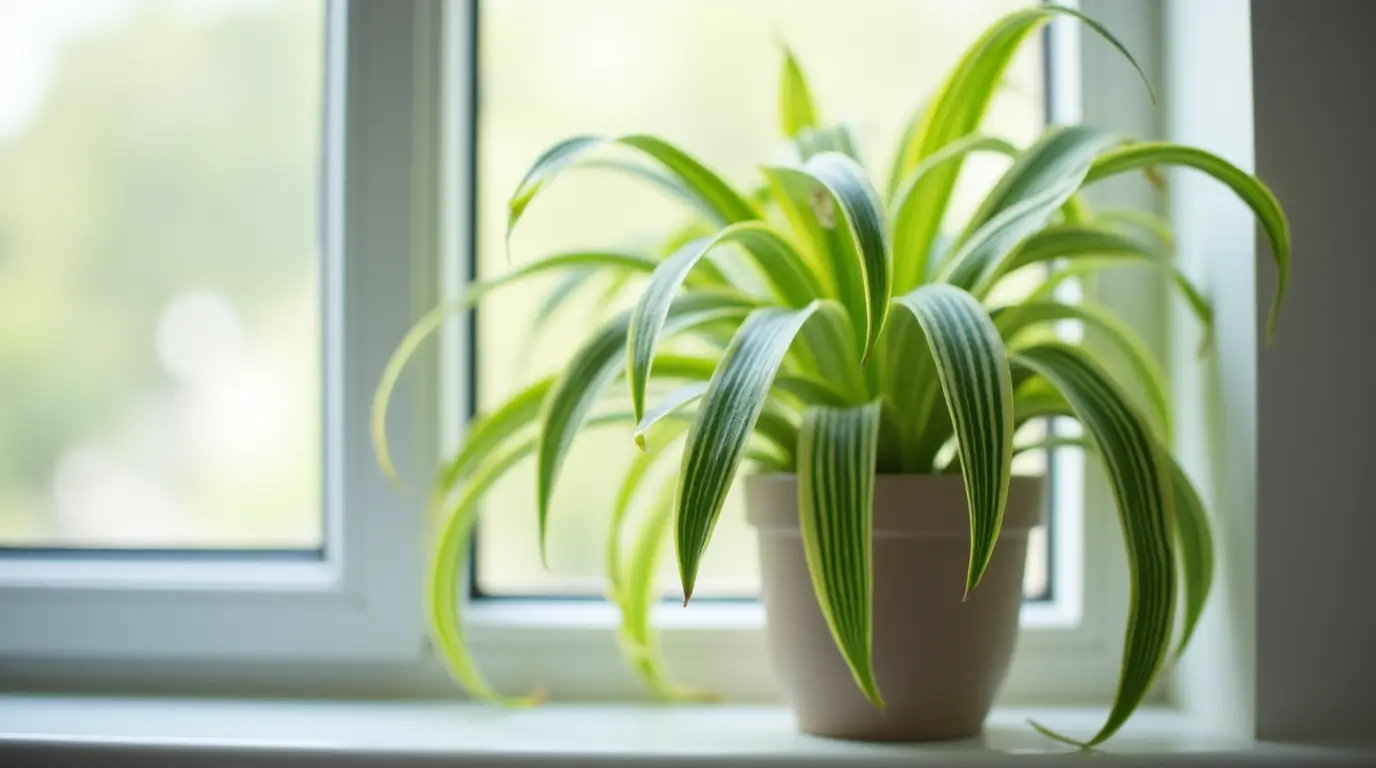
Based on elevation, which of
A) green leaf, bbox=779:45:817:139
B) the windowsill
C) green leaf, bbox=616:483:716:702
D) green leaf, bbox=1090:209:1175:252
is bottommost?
the windowsill

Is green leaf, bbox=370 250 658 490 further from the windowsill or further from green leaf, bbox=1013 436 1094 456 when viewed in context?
green leaf, bbox=1013 436 1094 456

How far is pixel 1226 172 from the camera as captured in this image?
0.75 m

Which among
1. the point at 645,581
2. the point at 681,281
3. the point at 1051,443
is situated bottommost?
the point at 645,581

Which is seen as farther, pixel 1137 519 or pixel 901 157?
pixel 901 157

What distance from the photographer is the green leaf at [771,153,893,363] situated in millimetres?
642

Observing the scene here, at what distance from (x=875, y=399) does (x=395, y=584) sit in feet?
1.70

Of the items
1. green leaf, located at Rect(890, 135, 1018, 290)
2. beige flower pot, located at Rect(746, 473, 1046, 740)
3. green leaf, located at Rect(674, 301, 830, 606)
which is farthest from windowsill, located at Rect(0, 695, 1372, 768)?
green leaf, located at Rect(890, 135, 1018, 290)

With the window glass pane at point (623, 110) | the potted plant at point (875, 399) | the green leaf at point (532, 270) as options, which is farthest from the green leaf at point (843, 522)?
the window glass pane at point (623, 110)

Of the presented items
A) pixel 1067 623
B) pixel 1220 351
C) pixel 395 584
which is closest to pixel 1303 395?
pixel 1220 351

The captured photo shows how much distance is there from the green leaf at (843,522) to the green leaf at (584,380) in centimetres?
13

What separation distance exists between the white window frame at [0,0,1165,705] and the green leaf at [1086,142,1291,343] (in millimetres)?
288

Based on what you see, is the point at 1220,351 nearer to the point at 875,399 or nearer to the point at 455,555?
the point at 875,399

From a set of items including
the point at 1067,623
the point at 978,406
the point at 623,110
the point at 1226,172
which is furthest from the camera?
the point at 623,110

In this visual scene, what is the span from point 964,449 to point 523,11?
767 millimetres
